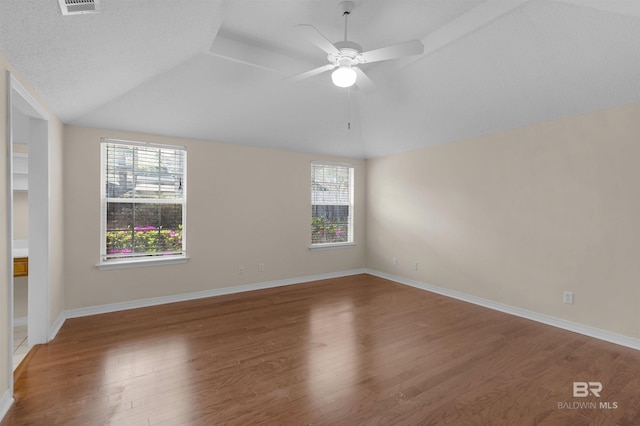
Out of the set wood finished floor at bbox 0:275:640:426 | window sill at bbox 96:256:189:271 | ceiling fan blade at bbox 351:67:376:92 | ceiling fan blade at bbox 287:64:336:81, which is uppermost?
ceiling fan blade at bbox 287:64:336:81

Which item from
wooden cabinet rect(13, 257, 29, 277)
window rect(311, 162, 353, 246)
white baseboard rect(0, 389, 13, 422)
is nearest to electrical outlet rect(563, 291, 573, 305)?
window rect(311, 162, 353, 246)

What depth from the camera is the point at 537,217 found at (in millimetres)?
3572

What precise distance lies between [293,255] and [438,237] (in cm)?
238

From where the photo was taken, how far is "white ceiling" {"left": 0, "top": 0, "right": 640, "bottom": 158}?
2059 millimetres

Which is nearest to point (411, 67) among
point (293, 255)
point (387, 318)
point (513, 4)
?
point (513, 4)

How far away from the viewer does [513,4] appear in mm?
2369

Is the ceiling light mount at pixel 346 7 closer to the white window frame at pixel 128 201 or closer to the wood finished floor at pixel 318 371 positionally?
the white window frame at pixel 128 201

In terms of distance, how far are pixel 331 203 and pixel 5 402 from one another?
4599 mm

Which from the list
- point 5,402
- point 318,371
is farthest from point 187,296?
point 318,371

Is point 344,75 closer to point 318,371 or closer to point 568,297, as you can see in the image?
point 318,371

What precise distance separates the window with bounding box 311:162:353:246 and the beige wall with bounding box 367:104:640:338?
42.8 inches

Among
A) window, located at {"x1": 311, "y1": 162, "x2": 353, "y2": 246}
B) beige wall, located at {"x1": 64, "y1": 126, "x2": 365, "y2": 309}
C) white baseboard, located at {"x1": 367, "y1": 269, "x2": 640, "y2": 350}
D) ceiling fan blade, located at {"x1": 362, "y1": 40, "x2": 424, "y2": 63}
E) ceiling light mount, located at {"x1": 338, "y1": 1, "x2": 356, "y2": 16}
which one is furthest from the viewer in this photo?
window, located at {"x1": 311, "y1": 162, "x2": 353, "y2": 246}

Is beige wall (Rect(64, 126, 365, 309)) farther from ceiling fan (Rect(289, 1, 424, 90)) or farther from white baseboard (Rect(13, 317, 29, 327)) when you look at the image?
ceiling fan (Rect(289, 1, 424, 90))

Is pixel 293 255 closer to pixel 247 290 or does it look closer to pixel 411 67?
pixel 247 290
